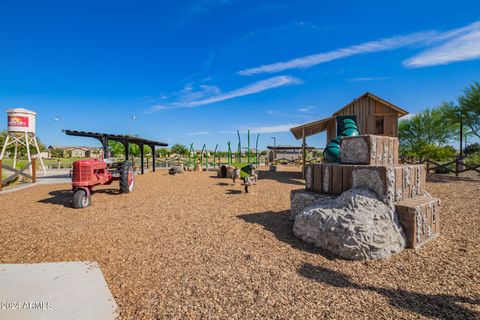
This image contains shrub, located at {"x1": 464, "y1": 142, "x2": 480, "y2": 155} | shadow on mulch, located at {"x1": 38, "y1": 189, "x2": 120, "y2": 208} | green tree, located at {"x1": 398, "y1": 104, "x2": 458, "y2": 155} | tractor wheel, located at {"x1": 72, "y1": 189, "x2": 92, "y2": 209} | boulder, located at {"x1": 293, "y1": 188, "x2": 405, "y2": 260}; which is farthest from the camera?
green tree, located at {"x1": 398, "y1": 104, "x2": 458, "y2": 155}

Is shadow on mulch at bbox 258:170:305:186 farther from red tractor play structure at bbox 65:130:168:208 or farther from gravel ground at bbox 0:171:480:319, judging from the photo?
red tractor play structure at bbox 65:130:168:208

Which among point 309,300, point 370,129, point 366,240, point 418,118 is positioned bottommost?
point 309,300

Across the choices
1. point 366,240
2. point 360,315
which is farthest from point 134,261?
point 366,240

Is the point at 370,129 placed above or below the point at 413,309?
above

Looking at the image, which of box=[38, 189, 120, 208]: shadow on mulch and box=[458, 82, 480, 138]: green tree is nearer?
box=[38, 189, 120, 208]: shadow on mulch

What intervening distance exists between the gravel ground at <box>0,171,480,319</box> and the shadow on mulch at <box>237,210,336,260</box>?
0.08ft

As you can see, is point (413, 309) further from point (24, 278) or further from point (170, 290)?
point (24, 278)

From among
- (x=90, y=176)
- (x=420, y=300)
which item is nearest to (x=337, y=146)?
(x=420, y=300)

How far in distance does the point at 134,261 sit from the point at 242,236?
2.07 metres

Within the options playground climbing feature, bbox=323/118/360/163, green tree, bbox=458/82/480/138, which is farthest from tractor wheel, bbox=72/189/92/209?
green tree, bbox=458/82/480/138

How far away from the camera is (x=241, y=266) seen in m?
3.55

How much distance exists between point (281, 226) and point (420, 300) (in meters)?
2.92

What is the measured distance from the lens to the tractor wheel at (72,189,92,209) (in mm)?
7070

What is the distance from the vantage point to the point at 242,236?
15.8 ft
